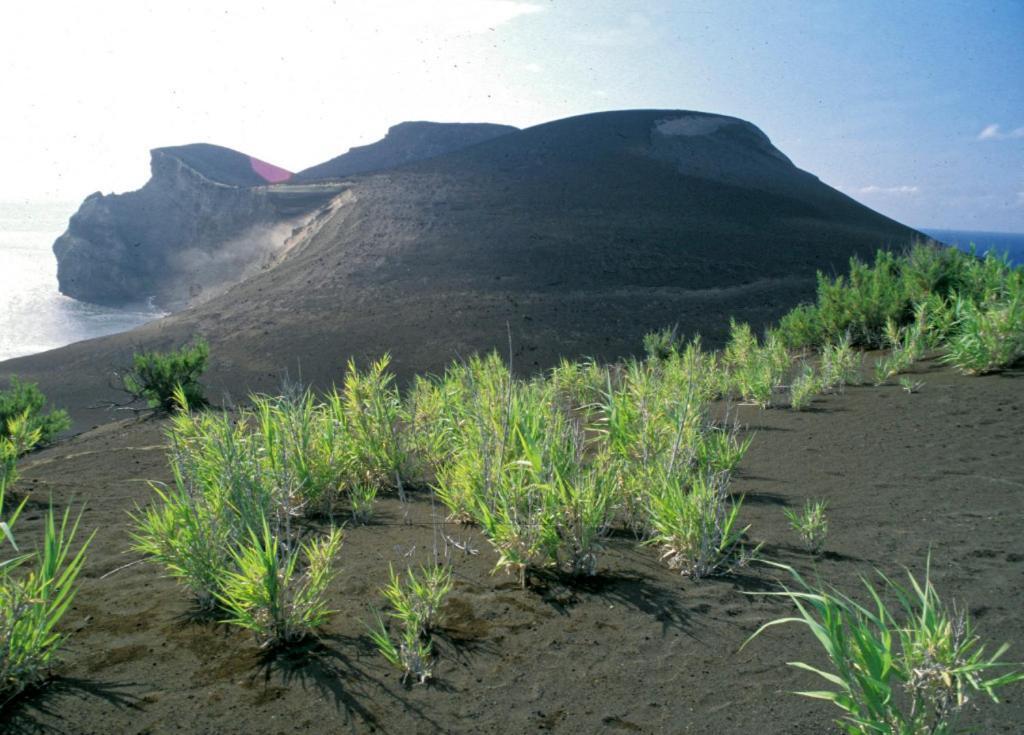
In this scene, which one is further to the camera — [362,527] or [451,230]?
[451,230]

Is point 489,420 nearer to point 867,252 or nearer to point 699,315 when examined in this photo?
point 699,315

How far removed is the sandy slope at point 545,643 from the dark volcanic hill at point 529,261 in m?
10.6

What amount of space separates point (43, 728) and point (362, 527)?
5.49ft

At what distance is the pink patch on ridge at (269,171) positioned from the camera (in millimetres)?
46500

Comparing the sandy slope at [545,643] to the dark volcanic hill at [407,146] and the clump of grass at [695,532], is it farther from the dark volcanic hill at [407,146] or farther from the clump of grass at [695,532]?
the dark volcanic hill at [407,146]

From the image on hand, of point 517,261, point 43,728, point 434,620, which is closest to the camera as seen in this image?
point 43,728

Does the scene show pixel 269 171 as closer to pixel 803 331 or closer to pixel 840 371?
pixel 803 331

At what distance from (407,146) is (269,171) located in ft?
39.8

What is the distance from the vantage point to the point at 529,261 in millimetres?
24750

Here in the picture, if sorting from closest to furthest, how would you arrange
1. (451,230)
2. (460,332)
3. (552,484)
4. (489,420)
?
(552,484) < (489,420) < (460,332) < (451,230)

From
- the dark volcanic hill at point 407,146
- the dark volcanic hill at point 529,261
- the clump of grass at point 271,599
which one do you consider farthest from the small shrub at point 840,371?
the dark volcanic hill at point 407,146

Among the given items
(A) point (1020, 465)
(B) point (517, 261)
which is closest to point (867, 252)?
(B) point (517, 261)

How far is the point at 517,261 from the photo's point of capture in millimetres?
24781

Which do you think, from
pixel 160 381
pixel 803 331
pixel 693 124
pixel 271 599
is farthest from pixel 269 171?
pixel 271 599
